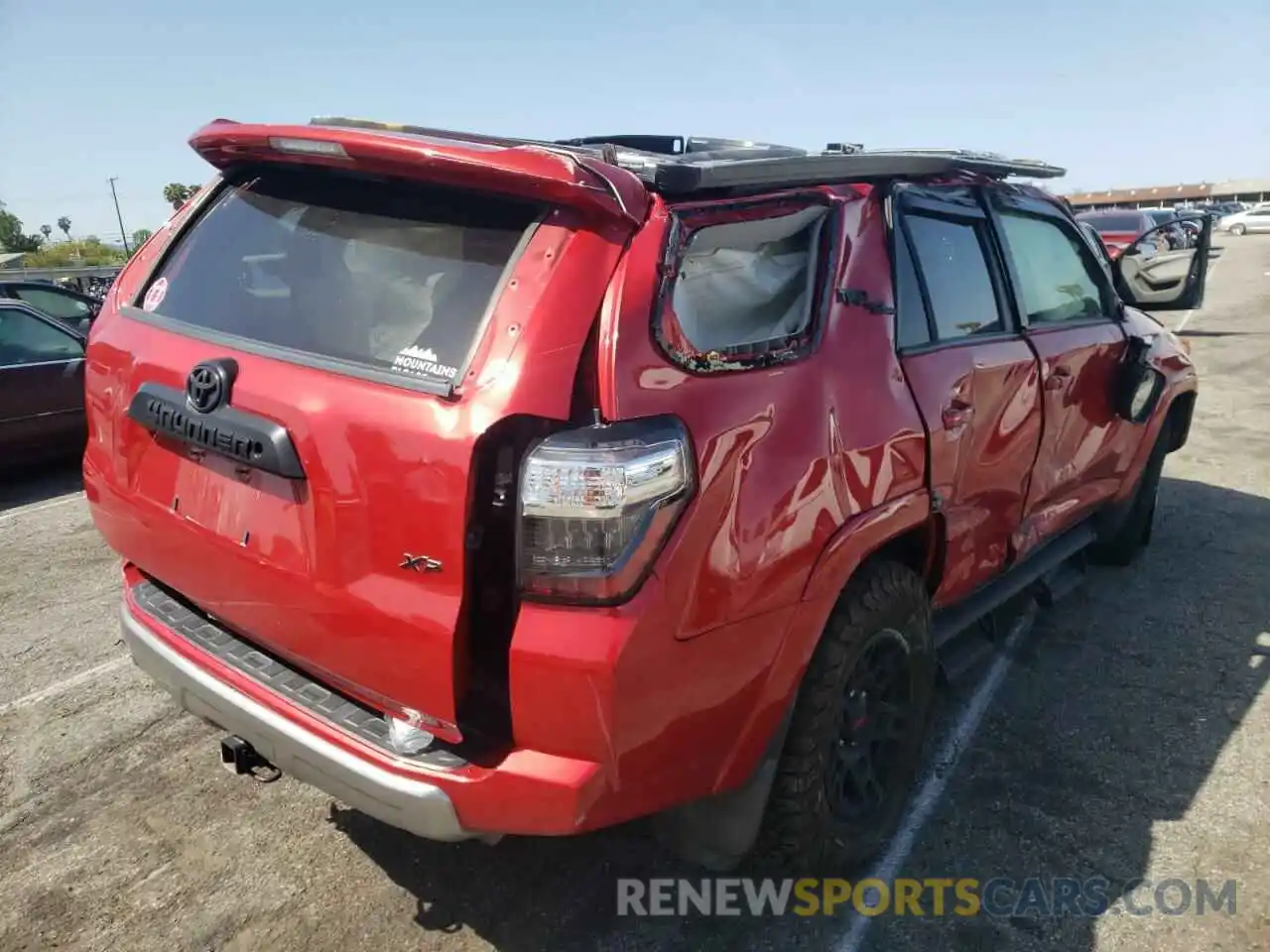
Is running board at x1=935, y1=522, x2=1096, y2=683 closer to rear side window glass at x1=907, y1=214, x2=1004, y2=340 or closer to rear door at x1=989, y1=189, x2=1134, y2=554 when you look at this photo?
rear door at x1=989, y1=189, x2=1134, y2=554

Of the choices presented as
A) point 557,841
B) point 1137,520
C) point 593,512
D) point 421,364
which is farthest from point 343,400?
point 1137,520

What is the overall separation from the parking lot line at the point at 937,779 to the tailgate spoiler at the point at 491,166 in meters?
1.93

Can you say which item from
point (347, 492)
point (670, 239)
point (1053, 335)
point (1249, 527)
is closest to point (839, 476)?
point (670, 239)

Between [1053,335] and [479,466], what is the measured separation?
2600 millimetres

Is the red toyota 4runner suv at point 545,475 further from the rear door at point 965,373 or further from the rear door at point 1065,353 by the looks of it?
the rear door at point 1065,353

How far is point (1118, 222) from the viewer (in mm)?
17750

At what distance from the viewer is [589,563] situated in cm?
184

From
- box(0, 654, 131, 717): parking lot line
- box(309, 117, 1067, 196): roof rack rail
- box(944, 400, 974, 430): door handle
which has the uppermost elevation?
box(309, 117, 1067, 196): roof rack rail

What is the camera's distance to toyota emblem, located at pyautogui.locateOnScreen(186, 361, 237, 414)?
219 cm

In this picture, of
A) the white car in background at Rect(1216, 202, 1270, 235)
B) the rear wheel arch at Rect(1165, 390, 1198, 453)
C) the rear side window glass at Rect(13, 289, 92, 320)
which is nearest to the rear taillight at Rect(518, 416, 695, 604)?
the rear wheel arch at Rect(1165, 390, 1198, 453)

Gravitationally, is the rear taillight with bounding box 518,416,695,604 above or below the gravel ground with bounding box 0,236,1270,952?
above

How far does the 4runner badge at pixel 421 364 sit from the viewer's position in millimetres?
1953

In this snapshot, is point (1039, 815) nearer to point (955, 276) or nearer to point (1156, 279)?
point (955, 276)

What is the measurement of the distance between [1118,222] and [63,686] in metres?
18.9
